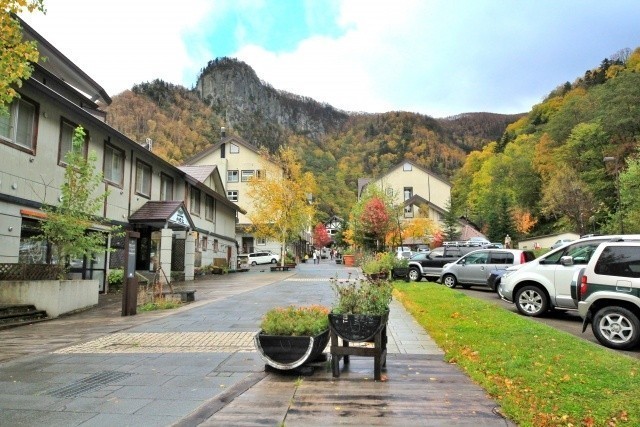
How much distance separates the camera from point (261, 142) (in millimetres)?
112812

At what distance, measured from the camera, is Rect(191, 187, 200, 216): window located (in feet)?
101

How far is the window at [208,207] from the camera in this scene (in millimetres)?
33562

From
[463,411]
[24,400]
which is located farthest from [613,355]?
[24,400]

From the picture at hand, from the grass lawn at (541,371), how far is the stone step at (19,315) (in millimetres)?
10071

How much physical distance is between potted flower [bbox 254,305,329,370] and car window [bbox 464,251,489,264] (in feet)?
49.5

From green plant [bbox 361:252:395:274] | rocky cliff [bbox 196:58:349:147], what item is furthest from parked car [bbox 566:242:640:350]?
rocky cliff [bbox 196:58:349:147]

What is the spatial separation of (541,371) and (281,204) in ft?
111

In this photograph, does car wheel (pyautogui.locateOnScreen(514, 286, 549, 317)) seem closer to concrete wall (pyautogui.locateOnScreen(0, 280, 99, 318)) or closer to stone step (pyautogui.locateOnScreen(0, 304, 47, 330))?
concrete wall (pyautogui.locateOnScreen(0, 280, 99, 318))

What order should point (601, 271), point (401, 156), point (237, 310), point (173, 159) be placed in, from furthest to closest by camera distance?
point (401, 156) < point (173, 159) < point (237, 310) < point (601, 271)

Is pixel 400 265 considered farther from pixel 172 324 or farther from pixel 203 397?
→ pixel 203 397

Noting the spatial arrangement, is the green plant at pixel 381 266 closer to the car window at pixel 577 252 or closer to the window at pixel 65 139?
the car window at pixel 577 252

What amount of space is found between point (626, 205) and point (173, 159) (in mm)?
53973

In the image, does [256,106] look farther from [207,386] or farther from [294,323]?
[207,386]

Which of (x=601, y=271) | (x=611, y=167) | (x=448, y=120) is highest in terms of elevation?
(x=448, y=120)
